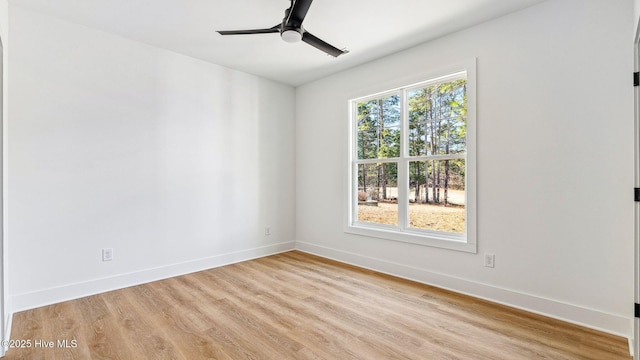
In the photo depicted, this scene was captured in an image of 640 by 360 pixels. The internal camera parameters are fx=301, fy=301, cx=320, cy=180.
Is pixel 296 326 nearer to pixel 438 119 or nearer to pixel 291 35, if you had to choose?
pixel 291 35

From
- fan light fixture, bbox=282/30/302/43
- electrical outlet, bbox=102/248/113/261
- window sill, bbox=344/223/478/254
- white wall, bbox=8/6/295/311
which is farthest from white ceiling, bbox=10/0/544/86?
electrical outlet, bbox=102/248/113/261

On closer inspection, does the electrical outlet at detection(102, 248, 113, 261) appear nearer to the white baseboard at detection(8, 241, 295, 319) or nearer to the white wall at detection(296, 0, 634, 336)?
the white baseboard at detection(8, 241, 295, 319)

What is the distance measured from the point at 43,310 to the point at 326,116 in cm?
380

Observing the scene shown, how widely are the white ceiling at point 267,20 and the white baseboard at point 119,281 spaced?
2587 mm

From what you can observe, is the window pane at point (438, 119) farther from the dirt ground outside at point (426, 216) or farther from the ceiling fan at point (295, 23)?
the ceiling fan at point (295, 23)

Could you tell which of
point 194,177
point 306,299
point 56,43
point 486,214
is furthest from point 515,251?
point 56,43

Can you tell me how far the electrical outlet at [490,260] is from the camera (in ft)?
9.41

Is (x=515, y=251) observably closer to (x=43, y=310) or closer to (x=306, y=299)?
(x=306, y=299)

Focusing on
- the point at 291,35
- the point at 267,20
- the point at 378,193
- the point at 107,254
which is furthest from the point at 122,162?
the point at 378,193

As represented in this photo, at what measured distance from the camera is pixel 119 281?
126 inches

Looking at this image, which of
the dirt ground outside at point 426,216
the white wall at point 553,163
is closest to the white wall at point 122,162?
the dirt ground outside at point 426,216

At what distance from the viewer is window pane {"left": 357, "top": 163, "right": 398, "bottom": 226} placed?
151 inches

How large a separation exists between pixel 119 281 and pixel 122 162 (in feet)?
4.17

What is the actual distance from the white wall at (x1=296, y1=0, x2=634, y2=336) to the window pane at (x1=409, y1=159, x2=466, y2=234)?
266 millimetres
